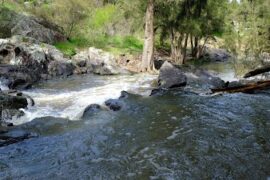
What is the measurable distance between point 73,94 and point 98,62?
14436 mm

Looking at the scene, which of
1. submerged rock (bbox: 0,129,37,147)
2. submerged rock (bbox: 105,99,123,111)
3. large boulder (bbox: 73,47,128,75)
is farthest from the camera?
large boulder (bbox: 73,47,128,75)

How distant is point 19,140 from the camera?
13391 mm

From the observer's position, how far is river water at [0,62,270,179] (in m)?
10.4

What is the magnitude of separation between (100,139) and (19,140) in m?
2.99

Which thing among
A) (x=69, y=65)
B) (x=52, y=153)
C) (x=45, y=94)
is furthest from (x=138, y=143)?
(x=69, y=65)

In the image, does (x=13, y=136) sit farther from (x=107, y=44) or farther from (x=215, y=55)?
(x=215, y=55)

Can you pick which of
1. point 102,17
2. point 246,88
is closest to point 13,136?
point 246,88

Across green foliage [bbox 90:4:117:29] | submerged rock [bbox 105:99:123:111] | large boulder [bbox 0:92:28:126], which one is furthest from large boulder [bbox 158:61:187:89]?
green foliage [bbox 90:4:117:29]

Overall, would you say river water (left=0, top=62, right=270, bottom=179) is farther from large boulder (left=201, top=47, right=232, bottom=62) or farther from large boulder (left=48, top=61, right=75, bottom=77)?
large boulder (left=201, top=47, right=232, bottom=62)

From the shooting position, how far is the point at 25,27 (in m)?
38.4

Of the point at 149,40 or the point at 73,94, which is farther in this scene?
the point at 149,40

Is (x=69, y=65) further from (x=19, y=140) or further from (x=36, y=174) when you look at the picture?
(x=36, y=174)

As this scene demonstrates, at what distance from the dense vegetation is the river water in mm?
10467

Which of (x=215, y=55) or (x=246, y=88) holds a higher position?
(x=215, y=55)
